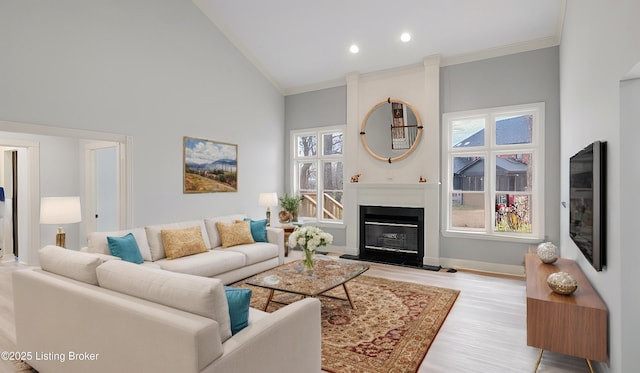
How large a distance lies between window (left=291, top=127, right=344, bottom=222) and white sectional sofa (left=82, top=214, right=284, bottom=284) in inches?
65.3

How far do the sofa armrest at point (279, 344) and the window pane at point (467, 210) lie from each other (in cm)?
407

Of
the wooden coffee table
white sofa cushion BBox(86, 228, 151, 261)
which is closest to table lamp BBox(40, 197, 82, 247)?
white sofa cushion BBox(86, 228, 151, 261)

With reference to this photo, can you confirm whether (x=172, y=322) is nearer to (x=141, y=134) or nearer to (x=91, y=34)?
(x=141, y=134)

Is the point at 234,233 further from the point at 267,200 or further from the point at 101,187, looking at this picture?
the point at 101,187

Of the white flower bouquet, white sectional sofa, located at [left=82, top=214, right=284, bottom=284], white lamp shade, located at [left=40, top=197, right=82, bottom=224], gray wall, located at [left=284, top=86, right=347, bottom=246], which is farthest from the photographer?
gray wall, located at [left=284, top=86, right=347, bottom=246]

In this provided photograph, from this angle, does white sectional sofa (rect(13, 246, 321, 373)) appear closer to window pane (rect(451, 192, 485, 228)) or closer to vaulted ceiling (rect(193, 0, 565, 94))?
window pane (rect(451, 192, 485, 228))

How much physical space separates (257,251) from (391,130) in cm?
305

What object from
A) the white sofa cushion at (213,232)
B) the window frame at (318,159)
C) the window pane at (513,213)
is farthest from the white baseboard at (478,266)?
the white sofa cushion at (213,232)

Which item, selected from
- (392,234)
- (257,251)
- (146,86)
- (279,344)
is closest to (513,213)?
(392,234)

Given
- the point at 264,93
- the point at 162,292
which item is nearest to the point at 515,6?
the point at 264,93

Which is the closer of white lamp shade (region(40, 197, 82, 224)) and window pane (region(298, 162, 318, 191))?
white lamp shade (region(40, 197, 82, 224))

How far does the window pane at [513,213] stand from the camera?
5051 millimetres

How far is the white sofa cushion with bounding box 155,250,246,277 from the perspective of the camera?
392 cm

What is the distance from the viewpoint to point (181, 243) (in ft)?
14.1
